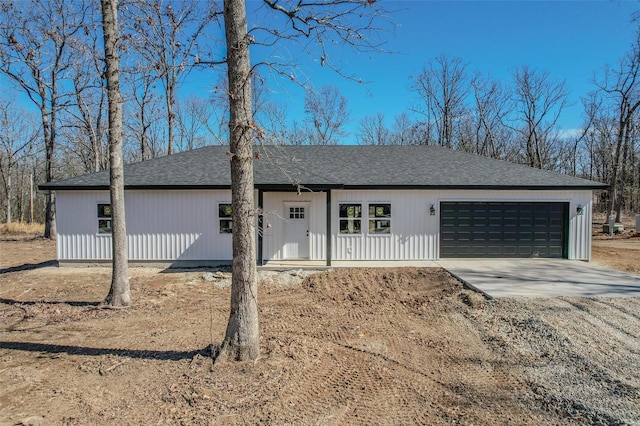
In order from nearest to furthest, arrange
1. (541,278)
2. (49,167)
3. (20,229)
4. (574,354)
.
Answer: (574,354) → (541,278) → (49,167) → (20,229)

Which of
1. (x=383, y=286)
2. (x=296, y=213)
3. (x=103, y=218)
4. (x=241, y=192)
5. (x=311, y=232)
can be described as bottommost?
(x=383, y=286)

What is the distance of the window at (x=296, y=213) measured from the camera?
39.3 ft

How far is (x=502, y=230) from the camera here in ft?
39.2

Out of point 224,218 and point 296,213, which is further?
point 296,213

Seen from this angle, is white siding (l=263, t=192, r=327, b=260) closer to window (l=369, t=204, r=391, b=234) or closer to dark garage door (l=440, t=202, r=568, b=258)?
window (l=369, t=204, r=391, b=234)

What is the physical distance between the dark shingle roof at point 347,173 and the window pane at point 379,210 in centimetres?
74

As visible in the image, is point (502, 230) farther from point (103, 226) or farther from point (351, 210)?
point (103, 226)

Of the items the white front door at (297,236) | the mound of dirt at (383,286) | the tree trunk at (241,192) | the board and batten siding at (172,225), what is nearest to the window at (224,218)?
the board and batten siding at (172,225)

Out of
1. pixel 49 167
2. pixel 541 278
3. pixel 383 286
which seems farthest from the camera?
pixel 49 167

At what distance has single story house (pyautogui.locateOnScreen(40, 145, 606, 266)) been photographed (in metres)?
11.7

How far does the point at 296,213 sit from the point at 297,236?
0.78 m

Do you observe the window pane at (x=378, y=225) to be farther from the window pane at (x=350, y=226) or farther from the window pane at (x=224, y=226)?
the window pane at (x=224, y=226)

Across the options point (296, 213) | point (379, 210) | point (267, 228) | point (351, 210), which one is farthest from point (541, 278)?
point (267, 228)

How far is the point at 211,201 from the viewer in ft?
38.4
